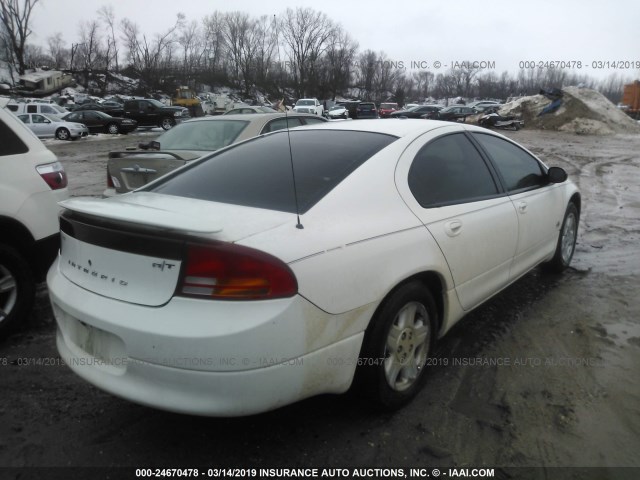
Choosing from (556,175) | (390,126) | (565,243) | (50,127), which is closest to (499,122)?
(50,127)

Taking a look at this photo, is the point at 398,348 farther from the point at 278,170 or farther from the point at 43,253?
the point at 43,253

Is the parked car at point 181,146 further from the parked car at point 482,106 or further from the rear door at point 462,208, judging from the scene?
the parked car at point 482,106

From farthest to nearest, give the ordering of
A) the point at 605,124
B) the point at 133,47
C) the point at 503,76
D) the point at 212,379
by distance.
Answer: the point at 503,76 < the point at 133,47 < the point at 605,124 < the point at 212,379

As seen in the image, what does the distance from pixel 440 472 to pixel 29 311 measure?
2982mm

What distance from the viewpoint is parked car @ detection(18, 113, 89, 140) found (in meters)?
23.8

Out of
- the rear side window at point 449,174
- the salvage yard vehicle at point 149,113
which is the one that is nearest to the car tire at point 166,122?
the salvage yard vehicle at point 149,113

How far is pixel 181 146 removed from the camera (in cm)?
629

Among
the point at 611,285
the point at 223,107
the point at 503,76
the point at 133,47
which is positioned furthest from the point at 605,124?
the point at 133,47

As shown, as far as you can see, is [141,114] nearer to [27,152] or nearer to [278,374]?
[27,152]

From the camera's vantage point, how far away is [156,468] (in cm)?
215

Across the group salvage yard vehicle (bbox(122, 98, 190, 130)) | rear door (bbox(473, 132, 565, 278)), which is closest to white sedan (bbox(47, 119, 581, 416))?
rear door (bbox(473, 132, 565, 278))

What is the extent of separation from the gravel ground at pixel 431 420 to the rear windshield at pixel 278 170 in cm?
109

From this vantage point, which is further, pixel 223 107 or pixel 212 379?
pixel 223 107

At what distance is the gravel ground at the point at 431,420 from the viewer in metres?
2.21
